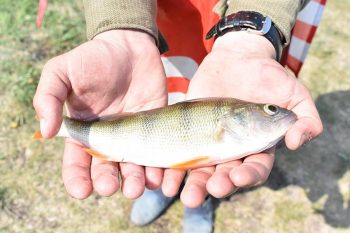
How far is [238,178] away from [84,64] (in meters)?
1.05

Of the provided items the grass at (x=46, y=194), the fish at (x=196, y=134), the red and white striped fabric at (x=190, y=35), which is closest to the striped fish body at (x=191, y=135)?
the fish at (x=196, y=134)

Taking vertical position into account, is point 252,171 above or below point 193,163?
above

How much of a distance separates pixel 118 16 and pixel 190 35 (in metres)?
0.73

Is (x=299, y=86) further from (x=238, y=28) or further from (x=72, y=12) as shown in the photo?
(x=72, y=12)

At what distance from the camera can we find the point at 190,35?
334cm

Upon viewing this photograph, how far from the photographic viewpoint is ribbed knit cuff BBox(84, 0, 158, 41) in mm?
2777

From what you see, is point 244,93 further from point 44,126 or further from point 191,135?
point 44,126

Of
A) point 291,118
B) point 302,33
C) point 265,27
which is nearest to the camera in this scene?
point 291,118

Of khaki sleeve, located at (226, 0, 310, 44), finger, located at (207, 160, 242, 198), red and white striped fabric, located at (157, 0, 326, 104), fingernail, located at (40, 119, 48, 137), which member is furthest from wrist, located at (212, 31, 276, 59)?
fingernail, located at (40, 119, 48, 137)

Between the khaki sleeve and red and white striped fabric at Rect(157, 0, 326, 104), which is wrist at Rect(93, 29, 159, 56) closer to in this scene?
red and white striped fabric at Rect(157, 0, 326, 104)

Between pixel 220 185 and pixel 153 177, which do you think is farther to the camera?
pixel 153 177

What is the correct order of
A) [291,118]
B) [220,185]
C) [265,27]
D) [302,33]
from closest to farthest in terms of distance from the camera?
[220,185] < [291,118] < [265,27] < [302,33]

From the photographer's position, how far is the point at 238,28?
2879mm

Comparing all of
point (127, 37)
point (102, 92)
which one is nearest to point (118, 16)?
point (127, 37)
